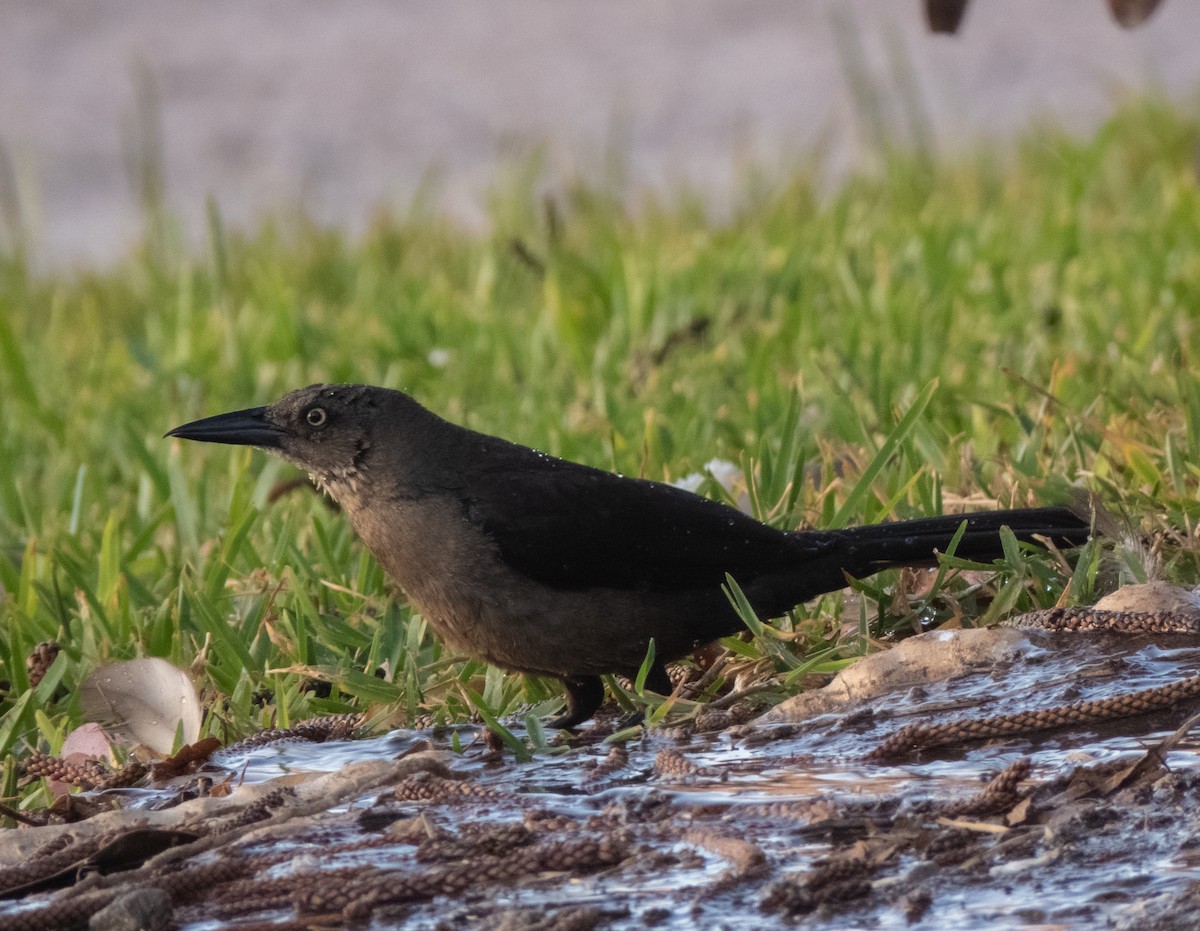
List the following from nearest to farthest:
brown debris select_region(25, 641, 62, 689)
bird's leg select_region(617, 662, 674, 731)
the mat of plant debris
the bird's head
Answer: the mat of plant debris, bird's leg select_region(617, 662, 674, 731), brown debris select_region(25, 641, 62, 689), the bird's head

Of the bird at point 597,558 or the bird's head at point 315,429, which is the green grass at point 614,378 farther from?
the bird's head at point 315,429

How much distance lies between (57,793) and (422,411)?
1180mm

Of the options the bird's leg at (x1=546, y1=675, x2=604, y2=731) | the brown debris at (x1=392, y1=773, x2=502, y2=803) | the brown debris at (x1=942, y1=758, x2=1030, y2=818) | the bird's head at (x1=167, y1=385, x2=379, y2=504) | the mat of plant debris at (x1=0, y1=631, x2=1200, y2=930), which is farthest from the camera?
the bird's head at (x1=167, y1=385, x2=379, y2=504)

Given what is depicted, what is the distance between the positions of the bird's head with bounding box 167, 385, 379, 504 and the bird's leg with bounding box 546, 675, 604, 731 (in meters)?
0.71

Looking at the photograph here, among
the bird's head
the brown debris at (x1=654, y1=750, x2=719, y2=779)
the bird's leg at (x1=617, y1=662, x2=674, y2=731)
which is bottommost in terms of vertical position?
the bird's leg at (x1=617, y1=662, x2=674, y2=731)

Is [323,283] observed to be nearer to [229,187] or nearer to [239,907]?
[229,187]

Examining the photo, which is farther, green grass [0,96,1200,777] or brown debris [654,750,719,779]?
green grass [0,96,1200,777]

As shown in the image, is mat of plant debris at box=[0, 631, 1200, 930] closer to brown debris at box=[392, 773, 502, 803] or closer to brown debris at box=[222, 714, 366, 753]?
brown debris at box=[392, 773, 502, 803]

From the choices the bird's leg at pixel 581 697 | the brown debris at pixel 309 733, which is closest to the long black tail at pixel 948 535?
the bird's leg at pixel 581 697

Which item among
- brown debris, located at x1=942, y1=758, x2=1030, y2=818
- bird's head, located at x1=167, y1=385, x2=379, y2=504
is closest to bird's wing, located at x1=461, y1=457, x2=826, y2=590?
bird's head, located at x1=167, y1=385, x2=379, y2=504

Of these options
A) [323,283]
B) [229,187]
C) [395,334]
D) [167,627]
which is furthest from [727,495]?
[229,187]

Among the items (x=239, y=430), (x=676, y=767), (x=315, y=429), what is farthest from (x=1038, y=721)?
(x=239, y=430)

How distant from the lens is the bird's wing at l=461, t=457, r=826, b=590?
359 centimetres

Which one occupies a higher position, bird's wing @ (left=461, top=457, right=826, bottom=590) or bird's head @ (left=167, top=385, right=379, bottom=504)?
bird's head @ (left=167, top=385, right=379, bottom=504)
